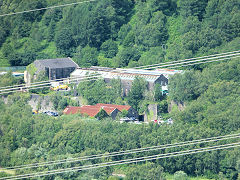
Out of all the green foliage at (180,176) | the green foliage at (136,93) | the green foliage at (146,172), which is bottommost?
the green foliage at (180,176)

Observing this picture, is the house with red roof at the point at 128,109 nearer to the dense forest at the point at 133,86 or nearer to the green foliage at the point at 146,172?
the dense forest at the point at 133,86

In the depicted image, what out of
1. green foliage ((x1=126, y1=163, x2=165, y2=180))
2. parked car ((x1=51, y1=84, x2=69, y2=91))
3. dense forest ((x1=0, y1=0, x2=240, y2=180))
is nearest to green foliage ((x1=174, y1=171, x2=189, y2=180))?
dense forest ((x1=0, y1=0, x2=240, y2=180))

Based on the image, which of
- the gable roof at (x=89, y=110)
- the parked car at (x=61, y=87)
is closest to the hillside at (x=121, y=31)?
the parked car at (x=61, y=87)

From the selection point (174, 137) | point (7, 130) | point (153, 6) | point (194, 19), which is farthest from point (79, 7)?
point (174, 137)

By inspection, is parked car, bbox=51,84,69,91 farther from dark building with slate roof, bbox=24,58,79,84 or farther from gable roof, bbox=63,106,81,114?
gable roof, bbox=63,106,81,114

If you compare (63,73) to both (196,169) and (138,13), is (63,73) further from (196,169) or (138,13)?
(196,169)

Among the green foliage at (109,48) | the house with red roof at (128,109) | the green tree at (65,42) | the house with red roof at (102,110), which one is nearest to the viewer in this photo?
the house with red roof at (102,110)
